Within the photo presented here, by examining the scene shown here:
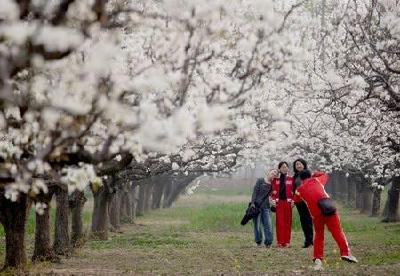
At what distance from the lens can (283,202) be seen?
18.5m

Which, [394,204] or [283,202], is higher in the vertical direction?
[283,202]

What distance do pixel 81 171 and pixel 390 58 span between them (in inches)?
513

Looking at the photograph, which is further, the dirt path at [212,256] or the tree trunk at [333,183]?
the tree trunk at [333,183]

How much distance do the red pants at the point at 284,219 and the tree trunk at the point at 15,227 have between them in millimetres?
7099

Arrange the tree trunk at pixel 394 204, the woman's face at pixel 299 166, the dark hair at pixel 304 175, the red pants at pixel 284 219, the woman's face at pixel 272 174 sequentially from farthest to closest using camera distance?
the tree trunk at pixel 394 204
the red pants at pixel 284 219
the woman's face at pixel 272 174
the woman's face at pixel 299 166
the dark hair at pixel 304 175

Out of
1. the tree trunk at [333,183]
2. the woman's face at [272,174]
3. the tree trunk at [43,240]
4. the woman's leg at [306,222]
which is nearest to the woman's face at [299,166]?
the woman's face at [272,174]

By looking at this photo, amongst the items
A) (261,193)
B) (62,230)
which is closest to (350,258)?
(261,193)

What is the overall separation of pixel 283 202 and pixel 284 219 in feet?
1.46

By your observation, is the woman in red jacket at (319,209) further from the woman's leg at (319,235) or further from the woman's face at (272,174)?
the woman's face at (272,174)

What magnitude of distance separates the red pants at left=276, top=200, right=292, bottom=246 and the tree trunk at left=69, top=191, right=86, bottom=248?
5298 millimetres

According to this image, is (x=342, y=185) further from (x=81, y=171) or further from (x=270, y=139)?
(x=81, y=171)

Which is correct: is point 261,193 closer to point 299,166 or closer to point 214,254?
point 214,254

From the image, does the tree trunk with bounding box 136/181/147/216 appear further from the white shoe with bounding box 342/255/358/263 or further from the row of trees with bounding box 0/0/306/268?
the row of trees with bounding box 0/0/306/268

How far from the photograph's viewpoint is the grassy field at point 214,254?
13.8 meters
